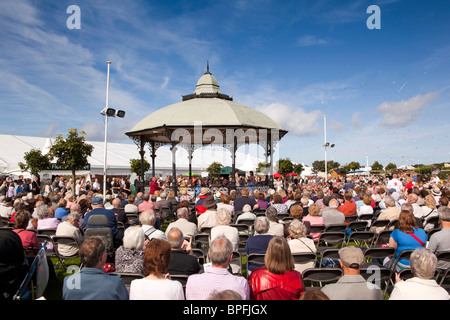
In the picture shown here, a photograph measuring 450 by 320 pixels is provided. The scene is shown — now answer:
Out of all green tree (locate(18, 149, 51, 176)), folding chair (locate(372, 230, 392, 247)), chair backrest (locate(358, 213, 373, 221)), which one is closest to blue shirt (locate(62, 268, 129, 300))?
folding chair (locate(372, 230, 392, 247))

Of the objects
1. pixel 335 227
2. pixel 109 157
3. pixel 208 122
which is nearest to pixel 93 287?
pixel 335 227

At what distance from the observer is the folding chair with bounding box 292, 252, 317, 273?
12.7 ft

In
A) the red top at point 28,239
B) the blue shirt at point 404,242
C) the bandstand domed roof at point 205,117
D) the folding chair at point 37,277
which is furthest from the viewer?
the bandstand domed roof at point 205,117

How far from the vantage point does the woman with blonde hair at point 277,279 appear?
274 cm

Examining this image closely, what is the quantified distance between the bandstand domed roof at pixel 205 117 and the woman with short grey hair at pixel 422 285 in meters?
11.9

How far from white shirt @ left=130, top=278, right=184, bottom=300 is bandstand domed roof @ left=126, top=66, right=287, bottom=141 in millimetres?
11959

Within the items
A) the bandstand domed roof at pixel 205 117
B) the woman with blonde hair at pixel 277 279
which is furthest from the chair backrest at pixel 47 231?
the bandstand domed roof at pixel 205 117

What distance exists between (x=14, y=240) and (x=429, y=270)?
4.31m

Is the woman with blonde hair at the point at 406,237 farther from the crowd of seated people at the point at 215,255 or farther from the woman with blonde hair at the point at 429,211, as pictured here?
the woman with blonde hair at the point at 429,211

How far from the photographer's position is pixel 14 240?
3.50 m

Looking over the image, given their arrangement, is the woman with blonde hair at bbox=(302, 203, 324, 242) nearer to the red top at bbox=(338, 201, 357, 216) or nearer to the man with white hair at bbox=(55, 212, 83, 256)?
the red top at bbox=(338, 201, 357, 216)

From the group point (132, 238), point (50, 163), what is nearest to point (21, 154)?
point (50, 163)

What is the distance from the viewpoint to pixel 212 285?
2.73 metres
